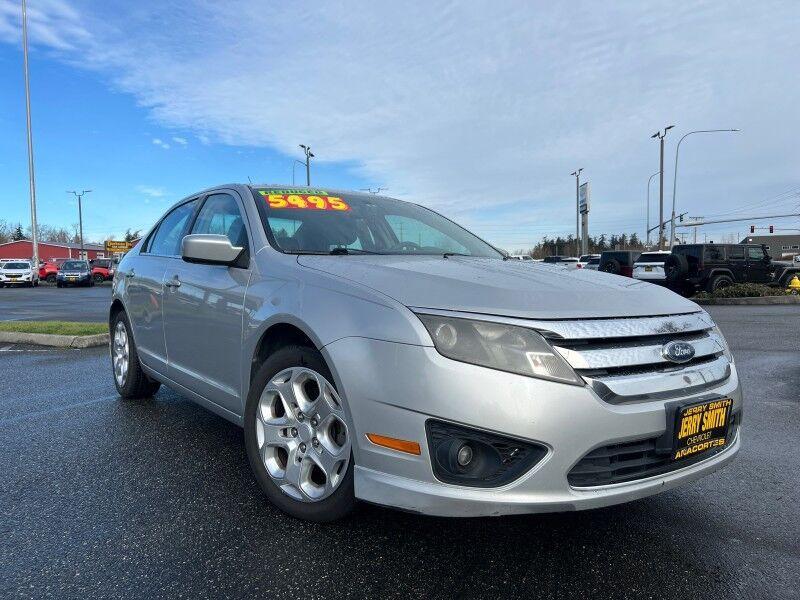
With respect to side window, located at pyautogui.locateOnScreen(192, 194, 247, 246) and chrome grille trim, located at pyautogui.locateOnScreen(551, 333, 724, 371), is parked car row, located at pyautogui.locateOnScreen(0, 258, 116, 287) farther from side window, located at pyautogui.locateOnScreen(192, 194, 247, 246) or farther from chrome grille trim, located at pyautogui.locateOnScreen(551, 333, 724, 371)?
chrome grille trim, located at pyautogui.locateOnScreen(551, 333, 724, 371)

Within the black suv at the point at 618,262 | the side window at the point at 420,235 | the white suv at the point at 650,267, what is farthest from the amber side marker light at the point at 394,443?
the white suv at the point at 650,267

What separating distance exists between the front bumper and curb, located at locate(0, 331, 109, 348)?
707cm

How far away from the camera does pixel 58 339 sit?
794 centimetres

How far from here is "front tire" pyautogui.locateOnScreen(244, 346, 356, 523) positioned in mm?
2359

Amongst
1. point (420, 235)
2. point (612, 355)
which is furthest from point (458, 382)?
point (420, 235)

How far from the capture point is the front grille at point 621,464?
2.01 meters

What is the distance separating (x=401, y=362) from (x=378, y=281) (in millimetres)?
423

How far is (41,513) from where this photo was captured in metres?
2.67

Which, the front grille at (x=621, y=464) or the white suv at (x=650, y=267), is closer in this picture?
the front grille at (x=621, y=464)

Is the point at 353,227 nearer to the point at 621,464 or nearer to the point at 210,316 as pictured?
the point at 210,316

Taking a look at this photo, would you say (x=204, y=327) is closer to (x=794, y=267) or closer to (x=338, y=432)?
(x=338, y=432)

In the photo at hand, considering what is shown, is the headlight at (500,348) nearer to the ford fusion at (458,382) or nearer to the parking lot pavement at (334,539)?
the ford fusion at (458,382)

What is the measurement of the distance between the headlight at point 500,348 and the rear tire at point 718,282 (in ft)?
57.0

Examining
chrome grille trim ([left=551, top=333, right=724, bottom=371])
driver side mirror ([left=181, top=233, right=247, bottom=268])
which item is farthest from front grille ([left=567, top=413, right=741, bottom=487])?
driver side mirror ([left=181, top=233, right=247, bottom=268])
